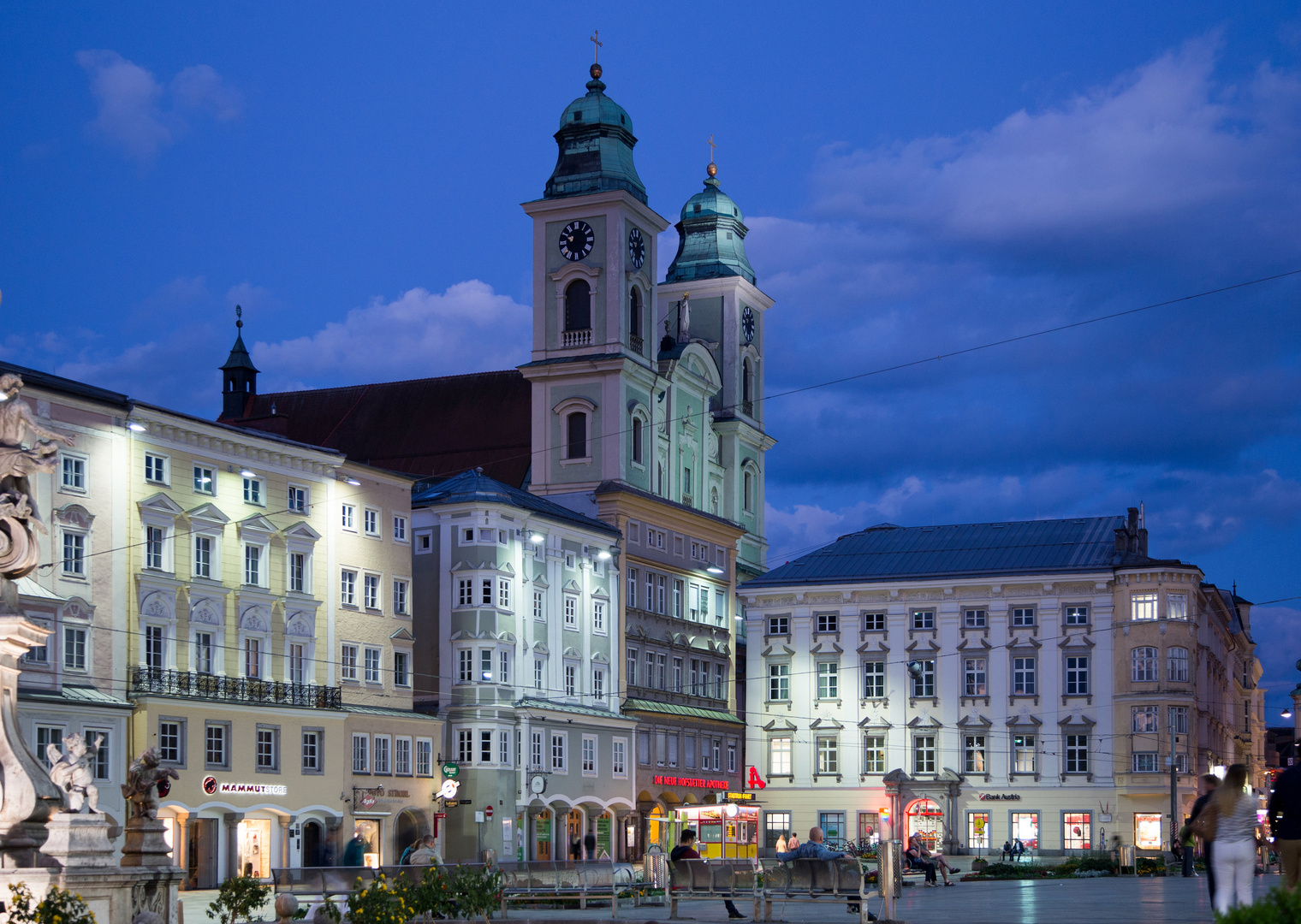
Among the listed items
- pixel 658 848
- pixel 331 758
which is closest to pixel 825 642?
pixel 331 758

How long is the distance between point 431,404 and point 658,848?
2521 inches

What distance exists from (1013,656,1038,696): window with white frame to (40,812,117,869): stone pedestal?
7053 centimetres

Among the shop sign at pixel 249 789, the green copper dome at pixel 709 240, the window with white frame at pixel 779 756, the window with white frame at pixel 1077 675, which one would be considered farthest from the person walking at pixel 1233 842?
the green copper dome at pixel 709 240

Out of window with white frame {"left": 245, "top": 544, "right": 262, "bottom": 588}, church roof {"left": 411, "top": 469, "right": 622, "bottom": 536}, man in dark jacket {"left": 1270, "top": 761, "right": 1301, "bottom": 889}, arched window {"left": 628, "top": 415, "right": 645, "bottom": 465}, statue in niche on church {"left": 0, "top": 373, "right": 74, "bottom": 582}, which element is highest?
arched window {"left": 628, "top": 415, "right": 645, "bottom": 465}

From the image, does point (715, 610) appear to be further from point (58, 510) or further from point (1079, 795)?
point (58, 510)

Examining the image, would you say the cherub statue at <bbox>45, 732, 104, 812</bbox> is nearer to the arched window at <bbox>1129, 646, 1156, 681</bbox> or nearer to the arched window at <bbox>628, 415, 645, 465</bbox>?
the arched window at <bbox>628, 415, 645, 465</bbox>

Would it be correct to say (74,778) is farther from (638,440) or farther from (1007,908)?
(638,440)

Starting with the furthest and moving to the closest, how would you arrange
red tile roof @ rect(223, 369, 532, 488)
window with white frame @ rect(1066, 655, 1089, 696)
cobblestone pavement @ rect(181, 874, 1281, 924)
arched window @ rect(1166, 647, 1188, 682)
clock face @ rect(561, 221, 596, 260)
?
red tile roof @ rect(223, 369, 532, 488), clock face @ rect(561, 221, 596, 260), window with white frame @ rect(1066, 655, 1089, 696), arched window @ rect(1166, 647, 1188, 682), cobblestone pavement @ rect(181, 874, 1281, 924)

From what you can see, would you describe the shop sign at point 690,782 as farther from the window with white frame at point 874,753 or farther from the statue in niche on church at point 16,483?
the statue in niche on church at point 16,483

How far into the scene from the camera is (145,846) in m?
19.7

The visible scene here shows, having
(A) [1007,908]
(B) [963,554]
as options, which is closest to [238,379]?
(B) [963,554]

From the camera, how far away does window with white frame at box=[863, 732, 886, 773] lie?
283 ft

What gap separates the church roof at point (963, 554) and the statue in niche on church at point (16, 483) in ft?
232

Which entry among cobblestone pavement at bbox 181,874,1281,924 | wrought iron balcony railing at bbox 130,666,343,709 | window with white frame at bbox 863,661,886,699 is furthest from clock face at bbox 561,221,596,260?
cobblestone pavement at bbox 181,874,1281,924
